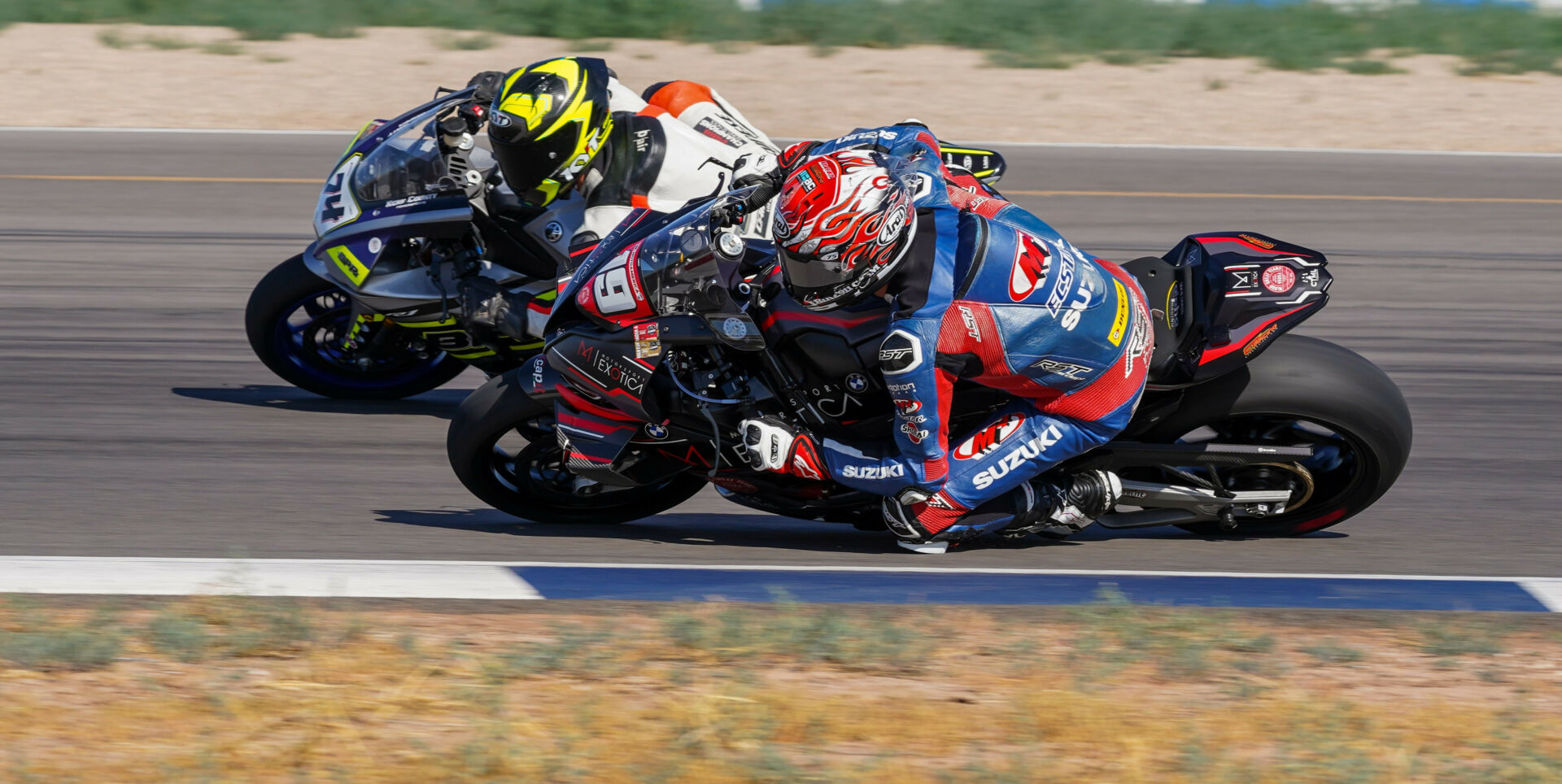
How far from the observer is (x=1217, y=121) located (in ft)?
54.5

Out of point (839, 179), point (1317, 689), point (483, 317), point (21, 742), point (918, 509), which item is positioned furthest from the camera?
point (483, 317)

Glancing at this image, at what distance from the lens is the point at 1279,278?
5625 millimetres

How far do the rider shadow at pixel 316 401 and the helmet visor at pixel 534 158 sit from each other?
1.40 m

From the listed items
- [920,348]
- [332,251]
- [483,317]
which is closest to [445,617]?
[920,348]

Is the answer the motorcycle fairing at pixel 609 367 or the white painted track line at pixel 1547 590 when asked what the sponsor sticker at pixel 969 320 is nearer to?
the motorcycle fairing at pixel 609 367

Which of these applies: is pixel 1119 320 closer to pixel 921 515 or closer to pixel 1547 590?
pixel 921 515

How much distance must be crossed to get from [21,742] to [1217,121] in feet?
47.3

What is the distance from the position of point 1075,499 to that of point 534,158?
2.72 metres

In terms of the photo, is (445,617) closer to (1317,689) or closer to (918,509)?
(918,509)

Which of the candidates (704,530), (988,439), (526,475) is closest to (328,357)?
(526,475)

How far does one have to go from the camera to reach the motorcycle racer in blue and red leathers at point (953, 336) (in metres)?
5.14

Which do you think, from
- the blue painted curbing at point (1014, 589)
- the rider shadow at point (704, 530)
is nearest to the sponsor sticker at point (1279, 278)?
the blue painted curbing at point (1014, 589)

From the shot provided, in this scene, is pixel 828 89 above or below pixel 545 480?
above

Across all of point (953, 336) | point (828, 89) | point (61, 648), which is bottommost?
point (61, 648)
